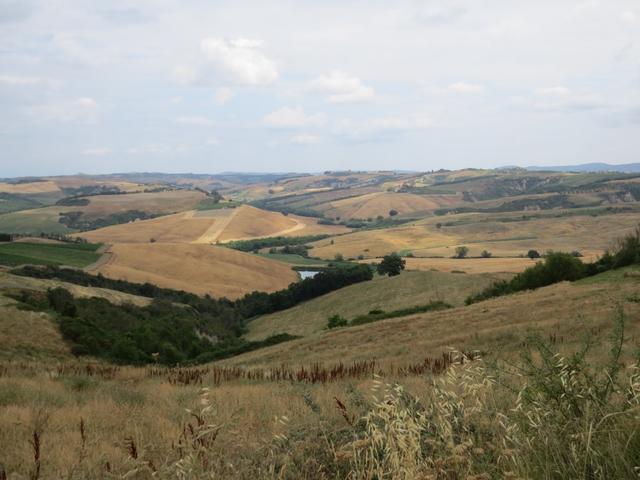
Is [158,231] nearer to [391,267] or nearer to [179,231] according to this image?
[179,231]

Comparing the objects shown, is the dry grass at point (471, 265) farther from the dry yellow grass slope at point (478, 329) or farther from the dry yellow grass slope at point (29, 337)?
the dry yellow grass slope at point (29, 337)

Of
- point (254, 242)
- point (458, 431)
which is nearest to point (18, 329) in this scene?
point (458, 431)

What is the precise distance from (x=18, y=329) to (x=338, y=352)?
1828cm

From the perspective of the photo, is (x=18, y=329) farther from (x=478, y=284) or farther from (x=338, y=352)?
(x=478, y=284)

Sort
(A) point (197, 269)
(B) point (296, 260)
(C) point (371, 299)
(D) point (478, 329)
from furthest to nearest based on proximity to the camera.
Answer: (B) point (296, 260) → (A) point (197, 269) → (C) point (371, 299) → (D) point (478, 329)

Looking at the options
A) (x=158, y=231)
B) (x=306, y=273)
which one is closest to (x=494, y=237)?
(x=306, y=273)

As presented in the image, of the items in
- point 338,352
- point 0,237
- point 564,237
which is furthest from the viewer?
point 564,237

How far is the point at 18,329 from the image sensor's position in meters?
29.9

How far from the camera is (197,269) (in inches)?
4304

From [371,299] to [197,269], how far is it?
147ft

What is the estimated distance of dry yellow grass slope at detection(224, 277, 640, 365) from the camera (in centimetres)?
1933

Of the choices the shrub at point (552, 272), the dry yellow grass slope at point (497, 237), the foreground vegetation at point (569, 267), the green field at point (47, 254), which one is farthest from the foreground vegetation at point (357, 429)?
the dry yellow grass slope at point (497, 237)

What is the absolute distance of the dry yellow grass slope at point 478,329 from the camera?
19328 mm

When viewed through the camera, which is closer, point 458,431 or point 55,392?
point 458,431
